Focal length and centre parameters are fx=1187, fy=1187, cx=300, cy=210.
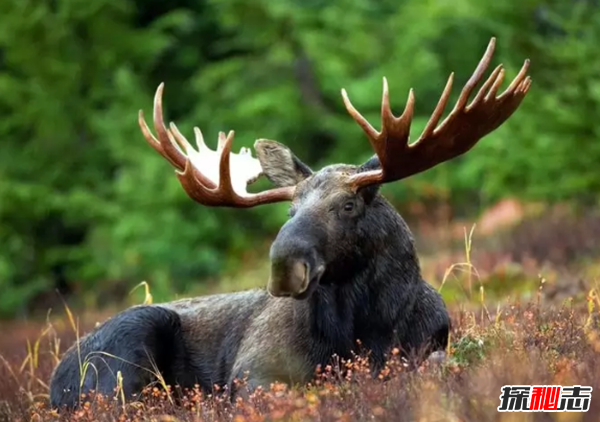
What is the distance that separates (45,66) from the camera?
907 inches

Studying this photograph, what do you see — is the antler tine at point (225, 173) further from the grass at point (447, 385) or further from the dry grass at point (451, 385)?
the dry grass at point (451, 385)

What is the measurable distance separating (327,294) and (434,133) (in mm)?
1027

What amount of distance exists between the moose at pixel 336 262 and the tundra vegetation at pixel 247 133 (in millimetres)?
4819

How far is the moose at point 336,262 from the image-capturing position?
6.00m

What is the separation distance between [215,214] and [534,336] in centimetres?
1576

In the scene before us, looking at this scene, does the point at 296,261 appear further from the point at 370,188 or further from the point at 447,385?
the point at 447,385

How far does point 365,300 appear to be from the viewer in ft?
20.7

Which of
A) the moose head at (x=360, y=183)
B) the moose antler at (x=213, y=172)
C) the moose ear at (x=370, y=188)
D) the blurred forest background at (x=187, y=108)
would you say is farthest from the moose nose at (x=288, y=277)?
the blurred forest background at (x=187, y=108)

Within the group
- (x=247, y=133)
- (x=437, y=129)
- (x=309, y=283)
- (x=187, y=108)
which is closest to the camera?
(x=309, y=283)

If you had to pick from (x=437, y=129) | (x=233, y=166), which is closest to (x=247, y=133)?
(x=233, y=166)

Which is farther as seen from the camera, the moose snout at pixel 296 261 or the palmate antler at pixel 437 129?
the palmate antler at pixel 437 129

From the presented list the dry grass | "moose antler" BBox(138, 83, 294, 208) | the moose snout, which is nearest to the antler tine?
"moose antler" BBox(138, 83, 294, 208)

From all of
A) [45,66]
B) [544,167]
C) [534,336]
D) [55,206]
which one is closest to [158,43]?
[45,66]

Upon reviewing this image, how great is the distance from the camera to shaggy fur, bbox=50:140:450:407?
5992 mm
